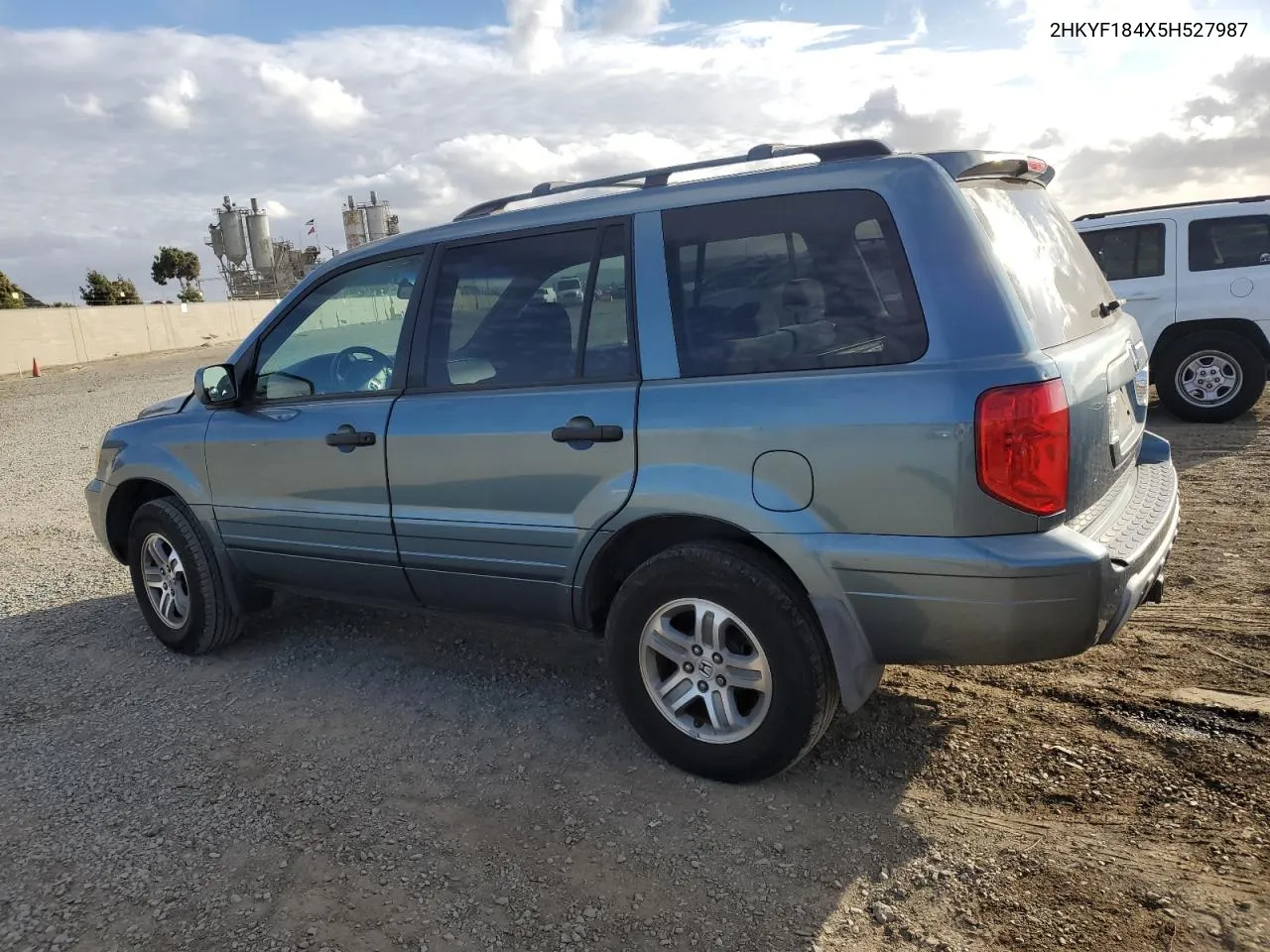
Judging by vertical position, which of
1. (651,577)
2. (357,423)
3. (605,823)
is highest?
(357,423)

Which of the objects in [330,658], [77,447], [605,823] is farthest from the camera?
[77,447]

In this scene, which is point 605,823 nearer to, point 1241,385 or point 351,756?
point 351,756

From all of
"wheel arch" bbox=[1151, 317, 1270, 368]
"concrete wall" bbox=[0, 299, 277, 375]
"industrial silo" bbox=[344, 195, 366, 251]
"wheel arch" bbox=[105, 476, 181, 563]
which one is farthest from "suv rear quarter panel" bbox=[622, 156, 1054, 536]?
"industrial silo" bbox=[344, 195, 366, 251]

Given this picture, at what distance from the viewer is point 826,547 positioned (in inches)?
109

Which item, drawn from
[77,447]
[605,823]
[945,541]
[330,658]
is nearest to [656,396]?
[945,541]

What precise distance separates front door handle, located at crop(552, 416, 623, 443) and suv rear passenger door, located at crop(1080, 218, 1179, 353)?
22.6 ft

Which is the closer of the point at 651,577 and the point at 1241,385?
the point at 651,577

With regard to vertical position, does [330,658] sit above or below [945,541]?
below

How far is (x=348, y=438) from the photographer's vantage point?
379cm

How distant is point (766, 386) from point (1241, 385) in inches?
292

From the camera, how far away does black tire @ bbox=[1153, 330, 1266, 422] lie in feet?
27.1

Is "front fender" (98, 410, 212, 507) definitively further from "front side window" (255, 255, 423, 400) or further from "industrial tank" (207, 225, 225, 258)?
"industrial tank" (207, 225, 225, 258)

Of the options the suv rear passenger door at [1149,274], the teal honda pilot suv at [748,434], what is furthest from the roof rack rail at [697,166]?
the suv rear passenger door at [1149,274]

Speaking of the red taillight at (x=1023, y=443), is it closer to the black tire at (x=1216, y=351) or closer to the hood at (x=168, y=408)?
the hood at (x=168, y=408)
